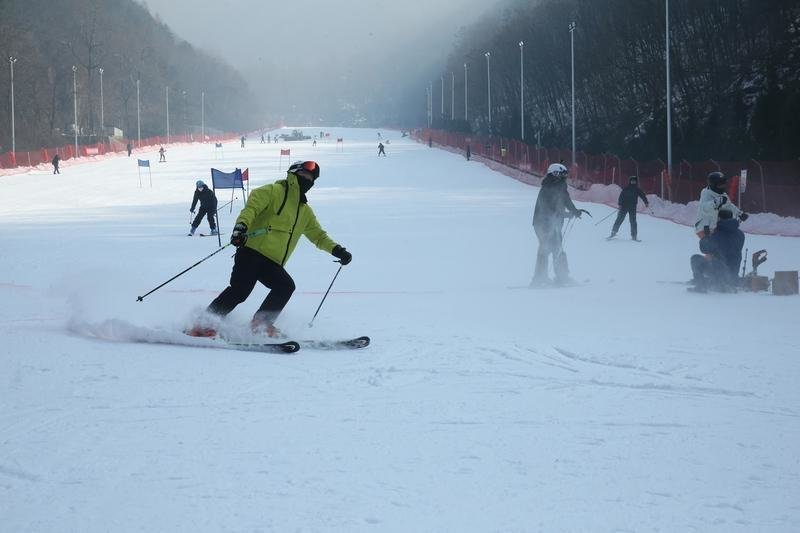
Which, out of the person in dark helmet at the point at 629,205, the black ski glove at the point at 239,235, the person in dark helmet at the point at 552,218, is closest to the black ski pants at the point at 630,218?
the person in dark helmet at the point at 629,205

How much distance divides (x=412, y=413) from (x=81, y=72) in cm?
11774

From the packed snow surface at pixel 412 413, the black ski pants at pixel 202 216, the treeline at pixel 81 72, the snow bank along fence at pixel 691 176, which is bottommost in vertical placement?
the packed snow surface at pixel 412 413

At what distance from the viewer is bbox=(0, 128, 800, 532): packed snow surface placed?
13.1 ft

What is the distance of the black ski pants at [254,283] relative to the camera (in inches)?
301

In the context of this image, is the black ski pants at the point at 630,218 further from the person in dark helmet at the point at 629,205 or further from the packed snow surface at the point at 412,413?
the packed snow surface at the point at 412,413

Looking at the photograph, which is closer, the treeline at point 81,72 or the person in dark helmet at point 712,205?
the person in dark helmet at point 712,205

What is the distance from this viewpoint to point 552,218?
12773 mm

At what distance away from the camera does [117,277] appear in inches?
357

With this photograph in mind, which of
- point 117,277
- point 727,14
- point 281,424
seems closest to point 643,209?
point 117,277

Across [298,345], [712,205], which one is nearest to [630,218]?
[712,205]

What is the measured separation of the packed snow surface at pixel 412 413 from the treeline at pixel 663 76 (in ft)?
83.4

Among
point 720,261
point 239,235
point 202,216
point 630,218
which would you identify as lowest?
point 720,261

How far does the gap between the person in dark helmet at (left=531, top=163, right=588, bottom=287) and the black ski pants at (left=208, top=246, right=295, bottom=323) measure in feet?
18.3

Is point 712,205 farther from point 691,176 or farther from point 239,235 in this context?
point 691,176
